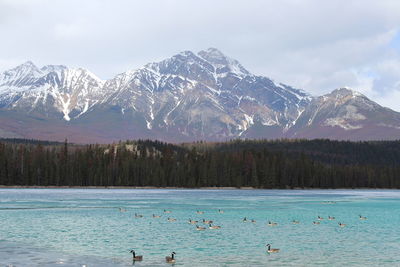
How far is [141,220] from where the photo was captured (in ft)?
281

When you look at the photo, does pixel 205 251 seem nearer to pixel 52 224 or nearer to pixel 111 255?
pixel 111 255

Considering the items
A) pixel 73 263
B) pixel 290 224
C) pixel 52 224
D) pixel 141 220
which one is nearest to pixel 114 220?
pixel 141 220

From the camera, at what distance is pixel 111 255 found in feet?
167

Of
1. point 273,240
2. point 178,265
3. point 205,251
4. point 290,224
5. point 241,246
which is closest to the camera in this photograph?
point 178,265

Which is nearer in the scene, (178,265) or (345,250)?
(178,265)

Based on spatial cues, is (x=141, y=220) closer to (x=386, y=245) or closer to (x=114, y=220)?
(x=114, y=220)

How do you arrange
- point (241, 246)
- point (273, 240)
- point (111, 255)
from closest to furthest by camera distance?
point (111, 255)
point (241, 246)
point (273, 240)

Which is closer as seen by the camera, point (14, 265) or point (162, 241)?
point (14, 265)

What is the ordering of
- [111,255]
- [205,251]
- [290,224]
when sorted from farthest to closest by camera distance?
1. [290,224]
2. [205,251]
3. [111,255]

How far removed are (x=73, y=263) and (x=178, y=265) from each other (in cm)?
856

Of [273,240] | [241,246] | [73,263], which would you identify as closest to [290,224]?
[273,240]

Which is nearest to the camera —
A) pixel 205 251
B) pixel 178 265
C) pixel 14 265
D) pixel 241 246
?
pixel 14 265

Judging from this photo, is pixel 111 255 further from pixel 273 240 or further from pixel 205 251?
pixel 273 240

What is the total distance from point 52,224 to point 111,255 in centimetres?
2710
